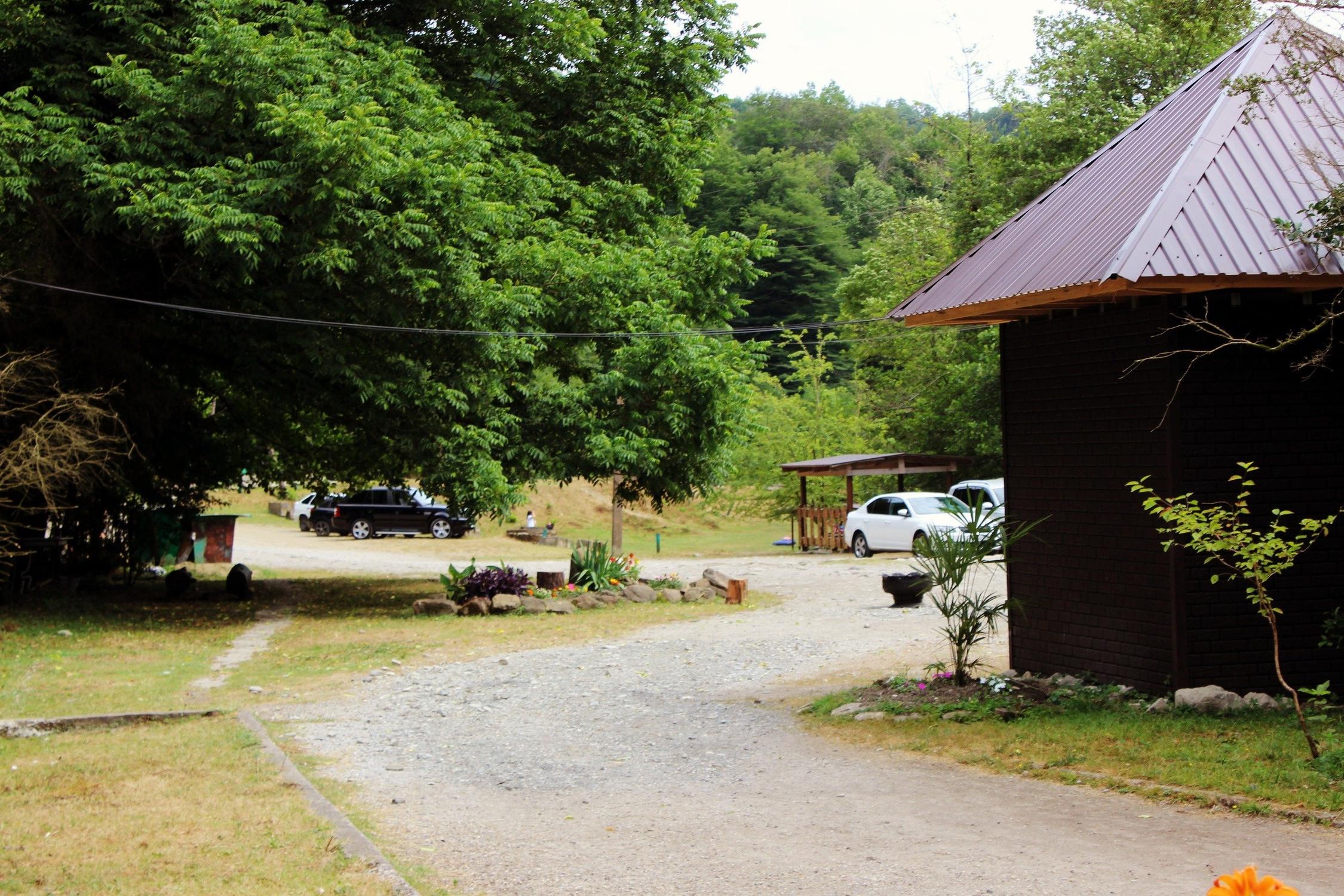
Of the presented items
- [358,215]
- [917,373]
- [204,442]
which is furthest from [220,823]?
[917,373]

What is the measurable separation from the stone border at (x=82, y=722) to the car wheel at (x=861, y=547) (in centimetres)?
2147

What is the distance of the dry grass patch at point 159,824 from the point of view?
5.46 meters

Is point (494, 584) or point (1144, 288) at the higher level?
point (1144, 288)

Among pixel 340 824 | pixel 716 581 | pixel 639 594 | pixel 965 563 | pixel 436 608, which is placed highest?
pixel 965 563

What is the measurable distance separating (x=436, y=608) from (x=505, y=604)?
116 centimetres

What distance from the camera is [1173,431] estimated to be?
9.04 meters

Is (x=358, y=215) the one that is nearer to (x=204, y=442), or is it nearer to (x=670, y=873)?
(x=204, y=442)

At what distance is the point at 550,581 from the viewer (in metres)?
20.0

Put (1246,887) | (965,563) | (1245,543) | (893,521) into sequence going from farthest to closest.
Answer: (893,521)
(965,563)
(1245,543)
(1246,887)

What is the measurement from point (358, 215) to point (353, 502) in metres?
27.0

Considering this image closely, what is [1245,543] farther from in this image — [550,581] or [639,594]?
[550,581]

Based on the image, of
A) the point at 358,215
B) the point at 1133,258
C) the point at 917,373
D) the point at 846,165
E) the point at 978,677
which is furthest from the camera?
the point at 846,165

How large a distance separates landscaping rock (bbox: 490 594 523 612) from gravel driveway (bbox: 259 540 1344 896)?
5774mm

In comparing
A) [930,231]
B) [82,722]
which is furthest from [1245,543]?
Answer: [930,231]
